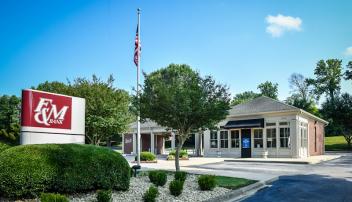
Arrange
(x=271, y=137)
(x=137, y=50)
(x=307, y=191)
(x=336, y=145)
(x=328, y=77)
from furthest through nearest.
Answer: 1. (x=328, y=77)
2. (x=336, y=145)
3. (x=271, y=137)
4. (x=137, y=50)
5. (x=307, y=191)

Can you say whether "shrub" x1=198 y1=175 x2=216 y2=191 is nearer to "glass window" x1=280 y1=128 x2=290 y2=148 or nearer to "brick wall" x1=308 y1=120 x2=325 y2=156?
"glass window" x1=280 y1=128 x2=290 y2=148

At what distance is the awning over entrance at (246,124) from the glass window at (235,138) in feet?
3.10

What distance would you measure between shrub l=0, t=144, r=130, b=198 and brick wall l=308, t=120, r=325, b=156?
30.0 metres

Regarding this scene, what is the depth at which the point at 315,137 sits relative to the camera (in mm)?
38875

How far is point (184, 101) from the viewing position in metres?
14.4

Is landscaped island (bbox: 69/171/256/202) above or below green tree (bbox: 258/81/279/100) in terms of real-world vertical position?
below

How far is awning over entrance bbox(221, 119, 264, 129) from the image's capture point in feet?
108

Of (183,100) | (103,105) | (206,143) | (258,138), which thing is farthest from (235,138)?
(183,100)

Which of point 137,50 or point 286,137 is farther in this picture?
point 286,137

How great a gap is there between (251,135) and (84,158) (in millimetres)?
26347

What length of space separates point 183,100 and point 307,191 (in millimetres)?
5848

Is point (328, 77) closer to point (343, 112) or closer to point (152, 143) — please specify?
point (343, 112)

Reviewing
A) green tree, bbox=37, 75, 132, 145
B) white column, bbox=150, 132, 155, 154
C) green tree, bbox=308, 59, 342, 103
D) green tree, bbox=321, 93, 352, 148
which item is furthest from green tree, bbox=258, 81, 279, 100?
green tree, bbox=37, 75, 132, 145

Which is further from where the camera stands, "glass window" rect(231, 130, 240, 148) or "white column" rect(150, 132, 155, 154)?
"white column" rect(150, 132, 155, 154)
